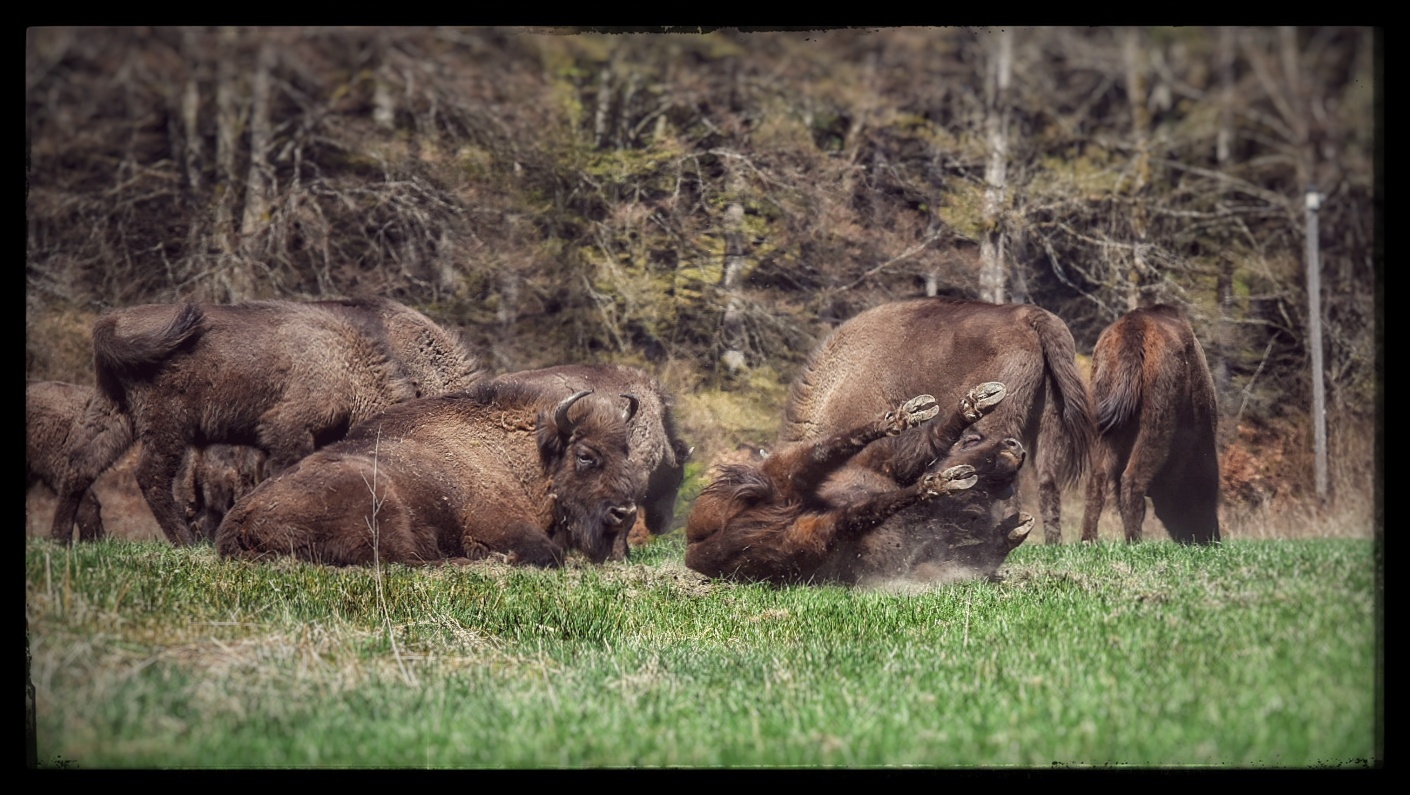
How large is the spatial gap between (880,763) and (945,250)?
4.93m

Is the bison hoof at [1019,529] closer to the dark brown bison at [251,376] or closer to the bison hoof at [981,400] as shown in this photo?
the bison hoof at [981,400]

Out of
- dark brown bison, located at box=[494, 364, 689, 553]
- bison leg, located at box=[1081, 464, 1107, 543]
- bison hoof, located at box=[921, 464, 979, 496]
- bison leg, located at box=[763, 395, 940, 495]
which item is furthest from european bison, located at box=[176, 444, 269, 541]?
bison leg, located at box=[1081, 464, 1107, 543]

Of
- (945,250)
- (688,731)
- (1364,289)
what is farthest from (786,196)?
(688,731)

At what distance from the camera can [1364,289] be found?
4281 millimetres

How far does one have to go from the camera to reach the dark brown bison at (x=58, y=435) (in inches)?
193

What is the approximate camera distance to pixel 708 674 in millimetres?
4340

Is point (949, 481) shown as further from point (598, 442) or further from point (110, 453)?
point (110, 453)

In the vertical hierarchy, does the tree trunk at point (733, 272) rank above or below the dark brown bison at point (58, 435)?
above

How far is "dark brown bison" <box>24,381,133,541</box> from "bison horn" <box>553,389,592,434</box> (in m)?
2.75

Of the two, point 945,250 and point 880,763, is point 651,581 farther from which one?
point 880,763

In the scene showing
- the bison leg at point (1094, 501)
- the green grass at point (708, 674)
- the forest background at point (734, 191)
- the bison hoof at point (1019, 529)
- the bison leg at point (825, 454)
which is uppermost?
the forest background at point (734, 191)

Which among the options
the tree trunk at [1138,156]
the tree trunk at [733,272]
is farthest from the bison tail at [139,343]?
the tree trunk at [1138,156]

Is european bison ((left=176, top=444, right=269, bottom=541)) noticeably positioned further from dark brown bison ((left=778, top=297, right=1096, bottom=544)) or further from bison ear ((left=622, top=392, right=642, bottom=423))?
dark brown bison ((left=778, top=297, right=1096, bottom=544))

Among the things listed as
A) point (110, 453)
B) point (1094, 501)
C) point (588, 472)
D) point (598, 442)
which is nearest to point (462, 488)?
point (588, 472)
